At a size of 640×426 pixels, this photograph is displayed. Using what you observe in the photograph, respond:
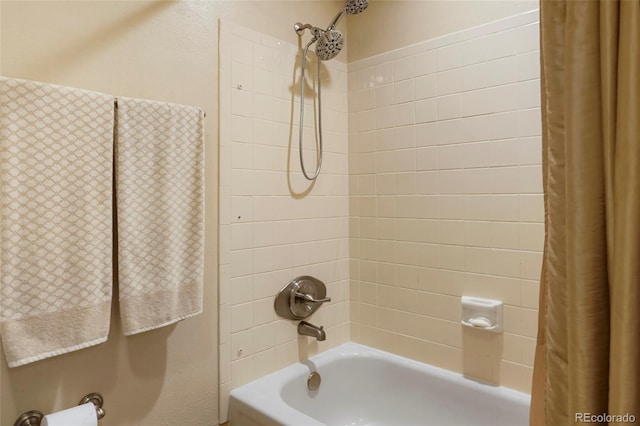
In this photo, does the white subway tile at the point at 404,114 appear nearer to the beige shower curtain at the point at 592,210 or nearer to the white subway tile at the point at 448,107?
the white subway tile at the point at 448,107

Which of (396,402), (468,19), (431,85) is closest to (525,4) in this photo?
(468,19)

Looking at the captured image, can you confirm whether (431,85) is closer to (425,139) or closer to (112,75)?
(425,139)

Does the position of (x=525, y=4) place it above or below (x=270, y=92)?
above

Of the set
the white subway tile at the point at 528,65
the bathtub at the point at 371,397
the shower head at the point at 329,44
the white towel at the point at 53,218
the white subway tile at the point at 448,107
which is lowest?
the bathtub at the point at 371,397

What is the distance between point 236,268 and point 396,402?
39.7 inches

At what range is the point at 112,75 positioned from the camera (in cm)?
124

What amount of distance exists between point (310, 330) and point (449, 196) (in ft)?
2.94

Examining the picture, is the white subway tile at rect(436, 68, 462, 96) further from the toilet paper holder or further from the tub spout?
the toilet paper holder

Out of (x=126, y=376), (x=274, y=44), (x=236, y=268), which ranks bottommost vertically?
(x=126, y=376)

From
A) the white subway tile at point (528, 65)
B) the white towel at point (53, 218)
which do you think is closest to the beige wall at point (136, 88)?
the white towel at point (53, 218)

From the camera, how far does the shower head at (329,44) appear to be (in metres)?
1.74

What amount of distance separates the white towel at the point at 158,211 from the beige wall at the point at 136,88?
0.13 metres

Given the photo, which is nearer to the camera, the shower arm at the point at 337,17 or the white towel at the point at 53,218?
the white towel at the point at 53,218

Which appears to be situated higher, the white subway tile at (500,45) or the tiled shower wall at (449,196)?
the white subway tile at (500,45)
